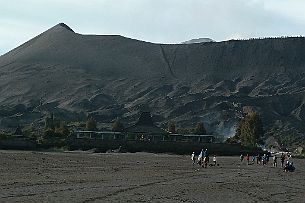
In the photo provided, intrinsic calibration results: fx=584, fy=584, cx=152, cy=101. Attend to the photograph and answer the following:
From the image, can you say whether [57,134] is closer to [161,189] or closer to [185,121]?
[161,189]

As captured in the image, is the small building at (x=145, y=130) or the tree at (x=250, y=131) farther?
the tree at (x=250, y=131)

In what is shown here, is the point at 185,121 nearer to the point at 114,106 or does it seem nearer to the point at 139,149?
the point at 114,106

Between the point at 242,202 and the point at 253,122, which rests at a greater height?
the point at 253,122

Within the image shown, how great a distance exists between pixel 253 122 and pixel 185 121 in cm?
6286

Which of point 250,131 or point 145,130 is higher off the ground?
point 250,131

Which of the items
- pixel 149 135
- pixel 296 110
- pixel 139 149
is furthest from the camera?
pixel 296 110

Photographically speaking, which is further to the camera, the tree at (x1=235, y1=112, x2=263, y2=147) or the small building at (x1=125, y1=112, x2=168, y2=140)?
the tree at (x1=235, y1=112, x2=263, y2=147)

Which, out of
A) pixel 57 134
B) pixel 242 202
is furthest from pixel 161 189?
pixel 57 134

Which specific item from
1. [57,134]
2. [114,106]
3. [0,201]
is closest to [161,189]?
[0,201]

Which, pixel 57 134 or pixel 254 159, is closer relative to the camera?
pixel 254 159

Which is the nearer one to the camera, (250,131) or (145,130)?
(145,130)

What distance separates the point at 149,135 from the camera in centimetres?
9894

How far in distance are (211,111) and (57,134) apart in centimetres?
9466

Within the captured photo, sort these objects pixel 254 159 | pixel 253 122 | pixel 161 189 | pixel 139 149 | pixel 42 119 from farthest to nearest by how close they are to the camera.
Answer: pixel 42 119 → pixel 253 122 → pixel 139 149 → pixel 254 159 → pixel 161 189
